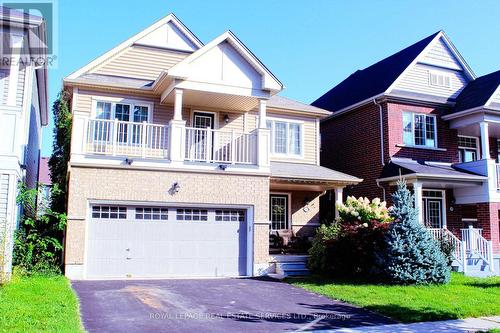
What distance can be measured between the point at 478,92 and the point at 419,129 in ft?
9.77

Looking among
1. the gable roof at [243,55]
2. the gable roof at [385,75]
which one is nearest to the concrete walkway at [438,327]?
the gable roof at [243,55]

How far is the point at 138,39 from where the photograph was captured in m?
18.0

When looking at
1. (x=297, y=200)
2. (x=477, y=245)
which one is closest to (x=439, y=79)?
(x=477, y=245)

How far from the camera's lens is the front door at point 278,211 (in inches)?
748

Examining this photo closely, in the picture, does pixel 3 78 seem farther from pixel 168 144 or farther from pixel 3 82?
pixel 168 144

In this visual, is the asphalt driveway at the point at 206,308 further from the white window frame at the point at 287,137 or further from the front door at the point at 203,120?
the white window frame at the point at 287,137

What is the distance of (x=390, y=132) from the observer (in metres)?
20.0

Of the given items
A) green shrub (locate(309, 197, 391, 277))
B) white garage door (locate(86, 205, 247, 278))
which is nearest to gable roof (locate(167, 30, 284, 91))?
white garage door (locate(86, 205, 247, 278))

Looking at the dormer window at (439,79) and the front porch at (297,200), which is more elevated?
the dormer window at (439,79)

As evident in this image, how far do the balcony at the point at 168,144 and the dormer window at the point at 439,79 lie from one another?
32.9 feet

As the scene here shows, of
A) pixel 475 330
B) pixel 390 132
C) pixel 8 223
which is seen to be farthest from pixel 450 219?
pixel 8 223

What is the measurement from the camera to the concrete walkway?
29.4ft

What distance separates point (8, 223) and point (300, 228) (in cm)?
1092

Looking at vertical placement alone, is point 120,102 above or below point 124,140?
above
